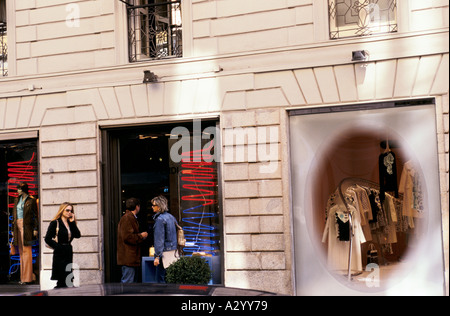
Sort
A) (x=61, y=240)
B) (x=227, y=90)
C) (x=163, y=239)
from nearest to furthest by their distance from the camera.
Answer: (x=61, y=240), (x=227, y=90), (x=163, y=239)

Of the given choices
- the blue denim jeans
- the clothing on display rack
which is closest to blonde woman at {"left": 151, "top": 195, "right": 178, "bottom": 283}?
the blue denim jeans

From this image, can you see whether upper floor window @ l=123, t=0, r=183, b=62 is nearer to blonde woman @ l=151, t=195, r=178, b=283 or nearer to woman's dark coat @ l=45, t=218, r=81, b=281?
blonde woman @ l=151, t=195, r=178, b=283

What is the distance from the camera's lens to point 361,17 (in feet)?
35.9

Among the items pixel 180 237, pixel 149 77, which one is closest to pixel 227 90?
pixel 149 77

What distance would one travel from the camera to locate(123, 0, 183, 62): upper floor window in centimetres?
1223

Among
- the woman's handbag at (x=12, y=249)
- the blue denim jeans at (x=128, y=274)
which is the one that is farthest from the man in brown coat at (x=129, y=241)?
the woman's handbag at (x=12, y=249)

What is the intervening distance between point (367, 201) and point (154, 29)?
5.08 metres

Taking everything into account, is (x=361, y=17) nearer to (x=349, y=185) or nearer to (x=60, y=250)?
(x=349, y=185)

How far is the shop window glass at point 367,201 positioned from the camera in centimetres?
1035

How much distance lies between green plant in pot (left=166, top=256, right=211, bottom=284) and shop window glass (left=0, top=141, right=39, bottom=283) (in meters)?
3.80

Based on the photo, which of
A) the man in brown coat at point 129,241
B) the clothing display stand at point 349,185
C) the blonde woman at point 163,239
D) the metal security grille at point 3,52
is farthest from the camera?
the metal security grille at point 3,52

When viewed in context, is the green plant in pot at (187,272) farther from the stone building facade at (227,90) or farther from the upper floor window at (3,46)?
the upper floor window at (3,46)

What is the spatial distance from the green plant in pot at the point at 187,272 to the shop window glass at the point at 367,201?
5.49 feet

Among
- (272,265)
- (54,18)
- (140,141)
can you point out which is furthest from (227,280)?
(54,18)
